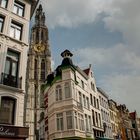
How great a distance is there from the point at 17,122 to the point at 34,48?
8023 centimetres

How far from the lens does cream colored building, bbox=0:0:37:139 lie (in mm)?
15266

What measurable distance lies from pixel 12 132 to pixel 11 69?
4.76 metres

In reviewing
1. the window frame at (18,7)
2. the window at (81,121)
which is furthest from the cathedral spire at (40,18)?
the window frame at (18,7)

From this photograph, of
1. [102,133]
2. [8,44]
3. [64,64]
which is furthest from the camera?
[102,133]

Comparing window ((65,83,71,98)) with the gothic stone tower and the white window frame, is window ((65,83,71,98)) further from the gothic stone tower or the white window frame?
the gothic stone tower

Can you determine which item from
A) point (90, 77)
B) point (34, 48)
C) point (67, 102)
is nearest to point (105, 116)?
point (90, 77)

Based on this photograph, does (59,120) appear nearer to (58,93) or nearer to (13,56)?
(58,93)

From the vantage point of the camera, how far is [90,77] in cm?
3700

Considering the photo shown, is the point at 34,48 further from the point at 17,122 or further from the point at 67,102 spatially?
the point at 17,122

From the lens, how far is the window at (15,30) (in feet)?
59.4

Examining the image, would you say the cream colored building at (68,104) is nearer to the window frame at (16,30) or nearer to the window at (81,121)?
the window at (81,121)

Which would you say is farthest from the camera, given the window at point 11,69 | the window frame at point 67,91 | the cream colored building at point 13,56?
the window frame at point 67,91

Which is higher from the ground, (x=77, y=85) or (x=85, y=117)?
(x=77, y=85)

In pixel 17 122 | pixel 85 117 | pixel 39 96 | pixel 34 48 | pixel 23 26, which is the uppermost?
pixel 34 48
